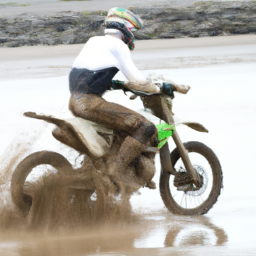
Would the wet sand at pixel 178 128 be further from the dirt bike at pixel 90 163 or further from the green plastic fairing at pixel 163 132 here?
the green plastic fairing at pixel 163 132

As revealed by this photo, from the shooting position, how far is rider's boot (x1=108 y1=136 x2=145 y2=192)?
224 inches

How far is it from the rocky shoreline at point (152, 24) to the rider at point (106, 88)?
19041 millimetres

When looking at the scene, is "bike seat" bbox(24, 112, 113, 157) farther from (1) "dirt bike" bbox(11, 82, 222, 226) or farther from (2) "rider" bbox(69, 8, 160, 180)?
(2) "rider" bbox(69, 8, 160, 180)

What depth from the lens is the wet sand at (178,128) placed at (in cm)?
531

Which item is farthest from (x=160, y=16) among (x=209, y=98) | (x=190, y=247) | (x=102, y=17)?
(x=190, y=247)

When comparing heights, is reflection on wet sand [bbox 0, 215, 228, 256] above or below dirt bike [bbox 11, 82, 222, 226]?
below

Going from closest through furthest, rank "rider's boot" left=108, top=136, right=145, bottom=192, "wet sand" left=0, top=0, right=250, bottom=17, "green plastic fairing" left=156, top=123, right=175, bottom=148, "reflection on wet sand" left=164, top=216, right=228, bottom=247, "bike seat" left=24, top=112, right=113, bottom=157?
"reflection on wet sand" left=164, top=216, right=228, bottom=247, "bike seat" left=24, top=112, right=113, bottom=157, "rider's boot" left=108, top=136, right=145, bottom=192, "green plastic fairing" left=156, top=123, right=175, bottom=148, "wet sand" left=0, top=0, right=250, bottom=17

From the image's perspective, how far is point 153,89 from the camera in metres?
5.82

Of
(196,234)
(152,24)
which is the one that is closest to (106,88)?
(196,234)

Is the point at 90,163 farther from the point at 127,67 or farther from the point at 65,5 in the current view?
Answer: the point at 65,5

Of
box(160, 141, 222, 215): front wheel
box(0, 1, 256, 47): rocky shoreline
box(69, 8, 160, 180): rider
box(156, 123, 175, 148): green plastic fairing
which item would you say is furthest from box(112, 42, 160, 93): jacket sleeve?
box(0, 1, 256, 47): rocky shoreline

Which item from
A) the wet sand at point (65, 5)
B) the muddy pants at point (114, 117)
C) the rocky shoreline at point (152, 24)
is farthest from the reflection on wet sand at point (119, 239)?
the wet sand at point (65, 5)

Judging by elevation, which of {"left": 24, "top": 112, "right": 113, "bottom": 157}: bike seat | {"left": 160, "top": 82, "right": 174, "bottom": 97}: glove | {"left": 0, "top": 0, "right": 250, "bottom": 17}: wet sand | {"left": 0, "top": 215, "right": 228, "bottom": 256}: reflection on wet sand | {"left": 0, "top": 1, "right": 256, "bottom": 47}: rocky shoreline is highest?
{"left": 0, "top": 0, "right": 250, "bottom": 17}: wet sand

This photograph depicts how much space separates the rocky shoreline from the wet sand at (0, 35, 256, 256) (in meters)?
0.93
